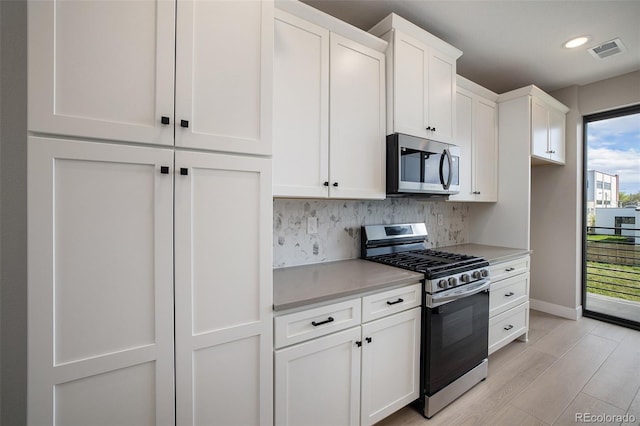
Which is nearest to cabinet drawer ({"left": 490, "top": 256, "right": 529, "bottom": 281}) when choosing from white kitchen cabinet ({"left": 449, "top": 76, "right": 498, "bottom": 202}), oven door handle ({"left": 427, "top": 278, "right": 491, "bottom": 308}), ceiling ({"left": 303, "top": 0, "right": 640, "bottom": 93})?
oven door handle ({"left": 427, "top": 278, "right": 491, "bottom": 308})

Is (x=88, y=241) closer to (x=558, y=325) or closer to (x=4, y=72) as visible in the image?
(x=4, y=72)

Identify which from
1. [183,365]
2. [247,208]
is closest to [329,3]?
[247,208]

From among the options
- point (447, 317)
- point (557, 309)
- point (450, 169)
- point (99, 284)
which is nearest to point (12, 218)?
point (99, 284)

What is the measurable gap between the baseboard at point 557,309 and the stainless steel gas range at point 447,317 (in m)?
2.11

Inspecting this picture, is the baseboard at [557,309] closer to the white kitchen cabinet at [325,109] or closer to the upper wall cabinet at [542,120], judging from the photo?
the upper wall cabinet at [542,120]

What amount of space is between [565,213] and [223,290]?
411 cm

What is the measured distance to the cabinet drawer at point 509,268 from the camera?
2.41m

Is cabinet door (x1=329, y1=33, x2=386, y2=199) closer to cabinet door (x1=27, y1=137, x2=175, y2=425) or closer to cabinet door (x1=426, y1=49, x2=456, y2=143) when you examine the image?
cabinet door (x1=426, y1=49, x2=456, y2=143)

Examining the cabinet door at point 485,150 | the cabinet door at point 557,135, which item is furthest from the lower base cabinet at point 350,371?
the cabinet door at point 557,135

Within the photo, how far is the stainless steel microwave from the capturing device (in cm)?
202

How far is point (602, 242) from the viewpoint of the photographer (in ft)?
11.2

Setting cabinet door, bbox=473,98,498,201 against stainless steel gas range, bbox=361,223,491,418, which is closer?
stainless steel gas range, bbox=361,223,491,418

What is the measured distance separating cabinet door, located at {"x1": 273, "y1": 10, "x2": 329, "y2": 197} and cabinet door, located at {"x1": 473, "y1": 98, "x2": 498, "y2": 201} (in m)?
1.90

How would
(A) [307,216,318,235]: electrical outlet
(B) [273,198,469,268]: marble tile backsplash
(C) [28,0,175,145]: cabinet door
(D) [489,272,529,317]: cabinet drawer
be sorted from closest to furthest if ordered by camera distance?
1. (C) [28,0,175,145]: cabinet door
2. (B) [273,198,469,268]: marble tile backsplash
3. (A) [307,216,318,235]: electrical outlet
4. (D) [489,272,529,317]: cabinet drawer
